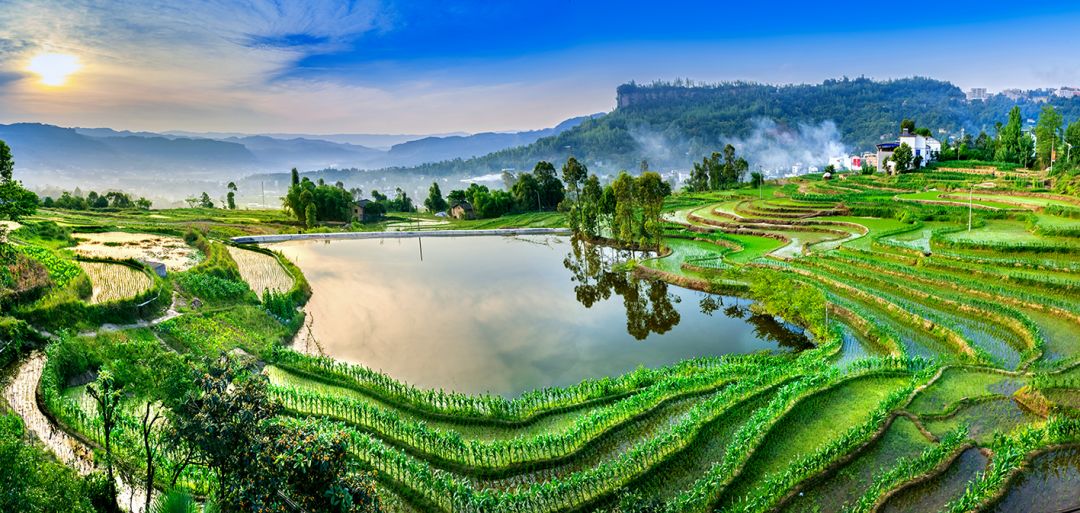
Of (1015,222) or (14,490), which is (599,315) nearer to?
(14,490)

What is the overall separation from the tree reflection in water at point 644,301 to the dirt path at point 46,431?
65.5 ft

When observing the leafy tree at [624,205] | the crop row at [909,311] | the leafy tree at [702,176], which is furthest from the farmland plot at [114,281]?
the leafy tree at [702,176]

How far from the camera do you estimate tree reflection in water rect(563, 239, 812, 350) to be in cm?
2741

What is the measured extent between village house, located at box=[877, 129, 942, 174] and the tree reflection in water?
48.9 meters

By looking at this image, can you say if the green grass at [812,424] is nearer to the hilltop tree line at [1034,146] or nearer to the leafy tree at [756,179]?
the hilltop tree line at [1034,146]

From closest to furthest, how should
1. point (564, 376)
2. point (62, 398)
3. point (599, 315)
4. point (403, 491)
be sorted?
point (403, 491) < point (62, 398) < point (564, 376) < point (599, 315)

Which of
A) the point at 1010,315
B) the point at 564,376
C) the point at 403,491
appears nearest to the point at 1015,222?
the point at 1010,315

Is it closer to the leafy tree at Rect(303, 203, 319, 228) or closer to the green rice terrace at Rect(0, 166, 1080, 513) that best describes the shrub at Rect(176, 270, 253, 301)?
the green rice terrace at Rect(0, 166, 1080, 513)

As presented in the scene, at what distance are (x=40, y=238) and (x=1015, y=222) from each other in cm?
6537

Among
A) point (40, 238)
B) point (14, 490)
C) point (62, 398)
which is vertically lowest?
point (62, 398)

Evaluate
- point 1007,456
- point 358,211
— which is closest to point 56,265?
point 1007,456

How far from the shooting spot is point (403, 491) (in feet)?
46.3

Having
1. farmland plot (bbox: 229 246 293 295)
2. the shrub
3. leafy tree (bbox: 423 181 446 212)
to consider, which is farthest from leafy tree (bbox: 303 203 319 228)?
the shrub

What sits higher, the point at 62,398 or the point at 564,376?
the point at 62,398
